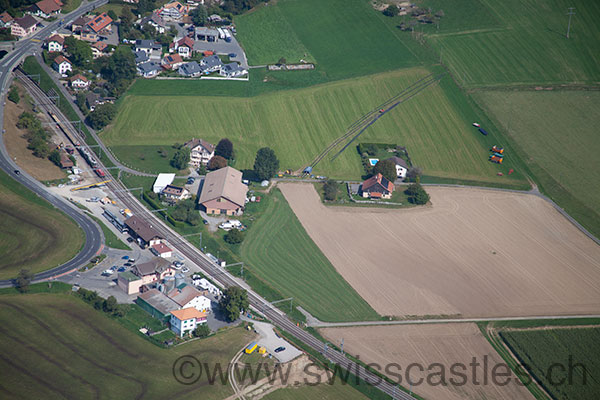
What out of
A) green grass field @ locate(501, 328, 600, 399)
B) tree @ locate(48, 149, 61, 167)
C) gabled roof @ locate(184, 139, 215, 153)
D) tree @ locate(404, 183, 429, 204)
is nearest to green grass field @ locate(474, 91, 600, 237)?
tree @ locate(404, 183, 429, 204)

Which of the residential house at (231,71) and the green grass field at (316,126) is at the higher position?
the residential house at (231,71)

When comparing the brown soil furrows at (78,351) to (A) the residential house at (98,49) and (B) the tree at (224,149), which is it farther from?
(A) the residential house at (98,49)

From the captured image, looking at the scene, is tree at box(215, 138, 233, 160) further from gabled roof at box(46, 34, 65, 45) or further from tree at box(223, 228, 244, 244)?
gabled roof at box(46, 34, 65, 45)

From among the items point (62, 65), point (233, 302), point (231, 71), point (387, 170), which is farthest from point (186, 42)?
point (233, 302)

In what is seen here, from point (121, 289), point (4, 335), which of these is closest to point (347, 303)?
point (121, 289)

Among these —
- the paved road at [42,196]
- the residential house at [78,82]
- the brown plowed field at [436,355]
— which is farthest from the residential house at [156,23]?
the brown plowed field at [436,355]

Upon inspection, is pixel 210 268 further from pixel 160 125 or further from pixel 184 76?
pixel 184 76
